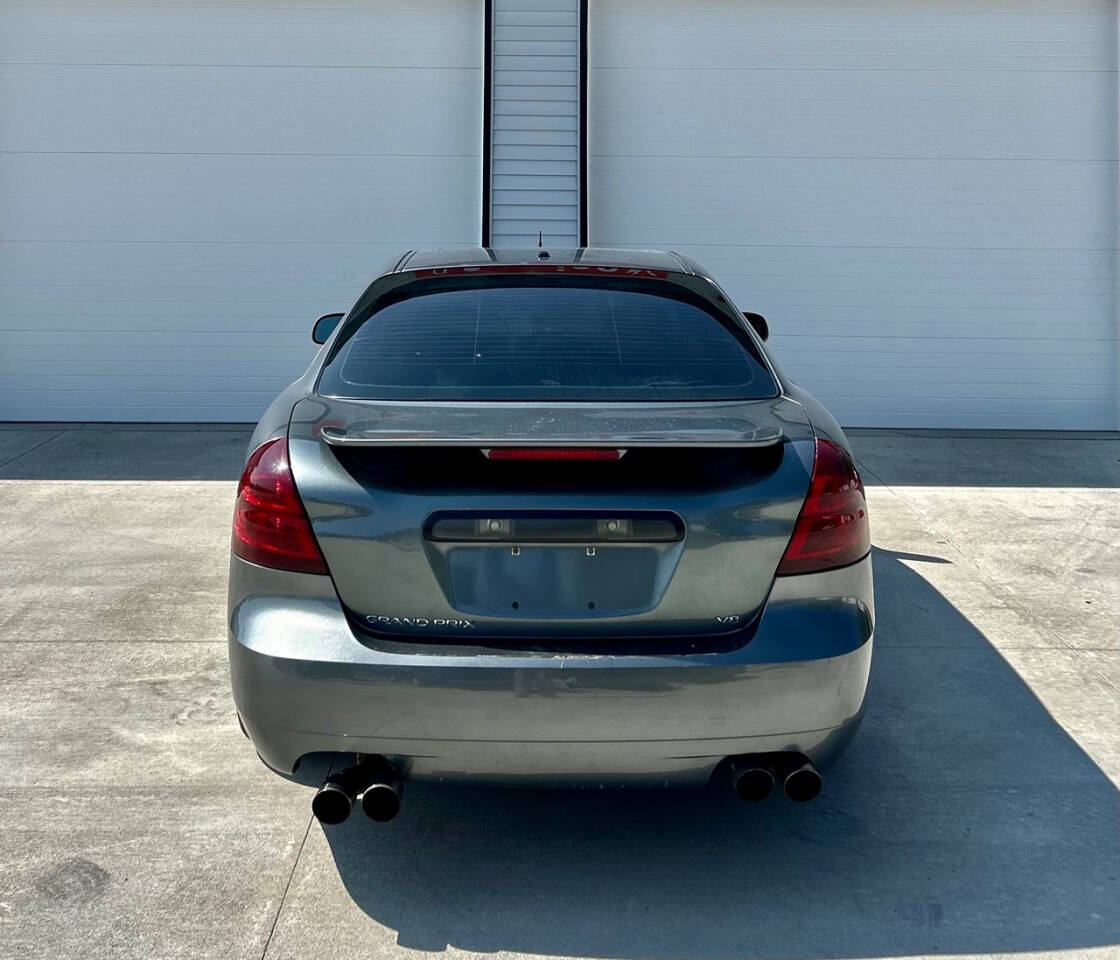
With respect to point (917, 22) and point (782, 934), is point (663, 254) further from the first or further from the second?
point (917, 22)

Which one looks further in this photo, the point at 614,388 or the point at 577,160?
the point at 577,160

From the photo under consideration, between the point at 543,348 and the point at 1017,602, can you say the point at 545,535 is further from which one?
the point at 1017,602

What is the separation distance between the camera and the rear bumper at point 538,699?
9.27ft

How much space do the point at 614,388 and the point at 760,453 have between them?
510mm

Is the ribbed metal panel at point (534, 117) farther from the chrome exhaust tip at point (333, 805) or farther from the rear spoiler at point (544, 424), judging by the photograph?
the chrome exhaust tip at point (333, 805)

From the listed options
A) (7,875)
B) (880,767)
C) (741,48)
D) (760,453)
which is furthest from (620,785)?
(741,48)

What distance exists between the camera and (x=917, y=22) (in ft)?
33.9

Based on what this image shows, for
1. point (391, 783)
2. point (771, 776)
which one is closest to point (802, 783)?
point (771, 776)

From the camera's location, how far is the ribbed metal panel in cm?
1043

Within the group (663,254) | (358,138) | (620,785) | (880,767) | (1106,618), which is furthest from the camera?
(358,138)

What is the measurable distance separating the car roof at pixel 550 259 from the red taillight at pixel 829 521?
1.19 m

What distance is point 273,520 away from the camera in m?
3.01

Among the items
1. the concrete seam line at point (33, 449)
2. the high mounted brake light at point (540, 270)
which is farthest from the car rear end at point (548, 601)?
the concrete seam line at point (33, 449)

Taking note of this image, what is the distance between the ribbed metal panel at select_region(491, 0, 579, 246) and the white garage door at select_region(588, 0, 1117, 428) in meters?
0.26
